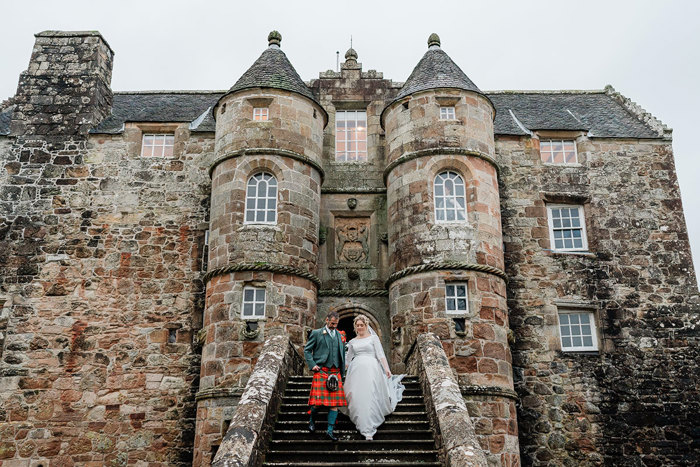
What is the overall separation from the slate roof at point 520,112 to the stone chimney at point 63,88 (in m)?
0.50

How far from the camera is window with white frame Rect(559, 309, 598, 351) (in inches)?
631

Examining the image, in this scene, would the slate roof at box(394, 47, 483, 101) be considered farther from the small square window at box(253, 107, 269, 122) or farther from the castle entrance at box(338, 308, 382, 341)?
the castle entrance at box(338, 308, 382, 341)

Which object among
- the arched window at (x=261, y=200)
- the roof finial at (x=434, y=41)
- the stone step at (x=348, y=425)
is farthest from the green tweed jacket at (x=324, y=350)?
the roof finial at (x=434, y=41)

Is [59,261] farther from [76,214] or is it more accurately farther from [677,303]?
[677,303]

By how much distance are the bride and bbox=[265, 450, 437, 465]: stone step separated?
37 centimetres

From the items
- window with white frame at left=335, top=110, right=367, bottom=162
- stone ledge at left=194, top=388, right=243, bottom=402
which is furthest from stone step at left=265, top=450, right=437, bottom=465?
window with white frame at left=335, top=110, right=367, bottom=162

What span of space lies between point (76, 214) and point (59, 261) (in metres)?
1.27

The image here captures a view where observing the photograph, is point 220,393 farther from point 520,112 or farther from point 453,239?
point 520,112

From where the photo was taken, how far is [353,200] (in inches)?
662

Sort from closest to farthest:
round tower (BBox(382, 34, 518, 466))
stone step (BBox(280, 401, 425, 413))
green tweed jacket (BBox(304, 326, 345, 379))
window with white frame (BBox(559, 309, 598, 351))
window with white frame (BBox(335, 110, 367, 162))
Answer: green tweed jacket (BBox(304, 326, 345, 379)) < stone step (BBox(280, 401, 425, 413)) < round tower (BBox(382, 34, 518, 466)) < window with white frame (BBox(559, 309, 598, 351)) < window with white frame (BBox(335, 110, 367, 162))

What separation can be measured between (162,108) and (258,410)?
484 inches

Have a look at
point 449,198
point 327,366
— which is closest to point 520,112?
point 449,198

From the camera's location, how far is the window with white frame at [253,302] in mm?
14242

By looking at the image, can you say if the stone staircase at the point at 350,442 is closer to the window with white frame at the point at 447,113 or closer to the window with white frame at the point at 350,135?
the window with white frame at the point at 447,113
